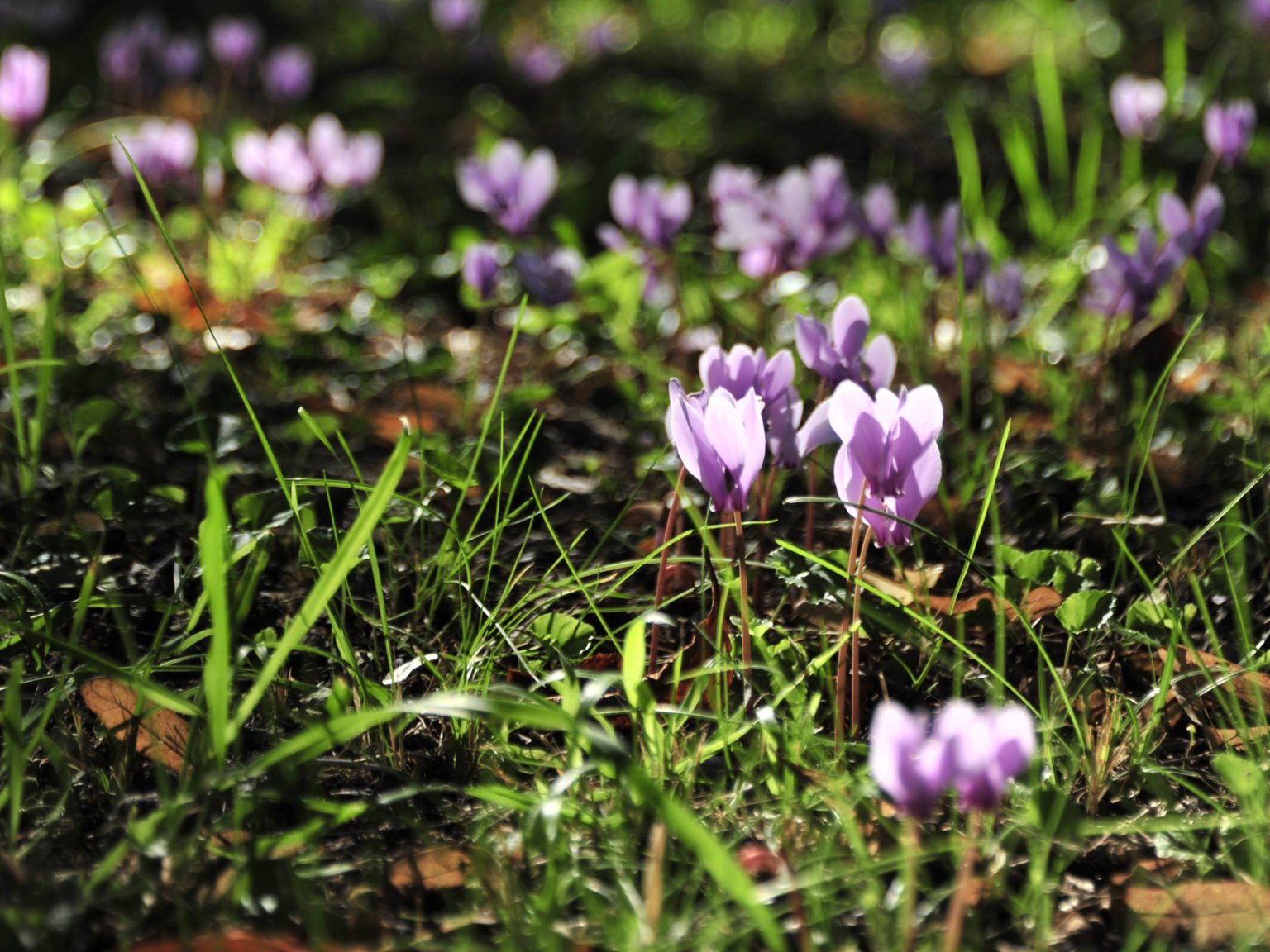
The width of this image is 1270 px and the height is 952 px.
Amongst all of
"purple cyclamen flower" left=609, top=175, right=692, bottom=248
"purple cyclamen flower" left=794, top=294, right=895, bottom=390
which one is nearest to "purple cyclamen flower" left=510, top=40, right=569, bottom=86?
"purple cyclamen flower" left=609, top=175, right=692, bottom=248

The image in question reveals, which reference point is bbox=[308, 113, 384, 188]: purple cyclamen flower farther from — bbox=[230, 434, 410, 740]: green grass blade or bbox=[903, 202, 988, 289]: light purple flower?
bbox=[230, 434, 410, 740]: green grass blade

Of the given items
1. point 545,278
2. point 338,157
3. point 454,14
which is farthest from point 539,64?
point 545,278

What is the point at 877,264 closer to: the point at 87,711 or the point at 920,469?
the point at 920,469

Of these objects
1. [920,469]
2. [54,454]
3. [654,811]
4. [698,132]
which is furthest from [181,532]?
[698,132]

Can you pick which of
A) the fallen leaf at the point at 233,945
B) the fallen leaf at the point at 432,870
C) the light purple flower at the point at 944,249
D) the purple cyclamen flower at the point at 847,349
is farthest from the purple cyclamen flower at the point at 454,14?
the fallen leaf at the point at 233,945

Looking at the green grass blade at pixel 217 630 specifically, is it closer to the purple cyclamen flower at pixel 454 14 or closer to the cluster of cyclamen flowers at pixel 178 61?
the cluster of cyclamen flowers at pixel 178 61
